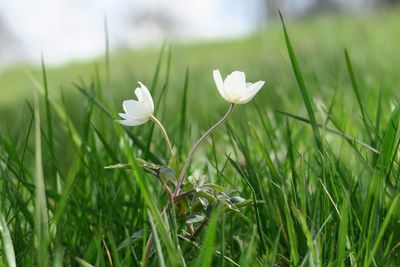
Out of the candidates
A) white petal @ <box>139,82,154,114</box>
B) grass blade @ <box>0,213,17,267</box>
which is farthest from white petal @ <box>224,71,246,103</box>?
grass blade @ <box>0,213,17,267</box>

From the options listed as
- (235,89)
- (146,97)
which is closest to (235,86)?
(235,89)

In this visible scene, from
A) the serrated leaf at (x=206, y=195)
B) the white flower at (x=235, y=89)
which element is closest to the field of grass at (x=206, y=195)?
the serrated leaf at (x=206, y=195)

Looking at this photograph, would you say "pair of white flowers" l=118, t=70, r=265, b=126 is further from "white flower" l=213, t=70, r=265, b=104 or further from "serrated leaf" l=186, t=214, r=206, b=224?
"serrated leaf" l=186, t=214, r=206, b=224

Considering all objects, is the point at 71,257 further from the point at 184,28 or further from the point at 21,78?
the point at 184,28

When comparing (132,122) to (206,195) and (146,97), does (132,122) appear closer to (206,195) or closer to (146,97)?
(146,97)

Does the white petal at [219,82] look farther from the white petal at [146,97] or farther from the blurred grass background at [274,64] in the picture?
the blurred grass background at [274,64]

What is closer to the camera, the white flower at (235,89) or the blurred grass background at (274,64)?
the white flower at (235,89)

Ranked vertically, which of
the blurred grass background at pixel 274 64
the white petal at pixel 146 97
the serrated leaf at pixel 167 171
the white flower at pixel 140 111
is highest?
the white petal at pixel 146 97

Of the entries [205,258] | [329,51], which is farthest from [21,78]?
[205,258]

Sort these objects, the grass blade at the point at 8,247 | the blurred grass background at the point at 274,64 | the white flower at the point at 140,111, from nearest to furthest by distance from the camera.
Answer: the grass blade at the point at 8,247, the white flower at the point at 140,111, the blurred grass background at the point at 274,64

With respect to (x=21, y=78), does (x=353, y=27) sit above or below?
above
